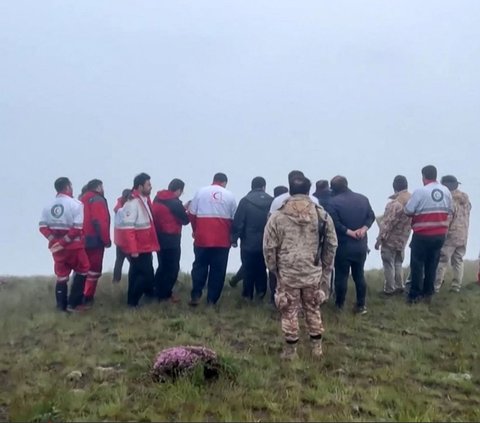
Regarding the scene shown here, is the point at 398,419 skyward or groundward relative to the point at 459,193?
groundward

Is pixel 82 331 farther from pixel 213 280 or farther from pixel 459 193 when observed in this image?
pixel 459 193

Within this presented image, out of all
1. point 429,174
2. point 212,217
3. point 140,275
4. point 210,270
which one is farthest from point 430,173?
point 140,275

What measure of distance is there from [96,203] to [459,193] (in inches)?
261

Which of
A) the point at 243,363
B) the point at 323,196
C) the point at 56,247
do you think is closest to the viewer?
the point at 243,363

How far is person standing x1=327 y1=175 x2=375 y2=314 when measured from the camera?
1222cm

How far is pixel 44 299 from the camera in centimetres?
1479

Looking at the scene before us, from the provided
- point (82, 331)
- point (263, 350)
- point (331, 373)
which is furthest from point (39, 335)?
point (331, 373)

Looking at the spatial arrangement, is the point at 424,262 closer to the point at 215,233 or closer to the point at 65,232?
the point at 215,233

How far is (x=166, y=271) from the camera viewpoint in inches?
531

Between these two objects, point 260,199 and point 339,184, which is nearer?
point 339,184

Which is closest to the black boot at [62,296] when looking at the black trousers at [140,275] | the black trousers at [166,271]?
the black trousers at [140,275]

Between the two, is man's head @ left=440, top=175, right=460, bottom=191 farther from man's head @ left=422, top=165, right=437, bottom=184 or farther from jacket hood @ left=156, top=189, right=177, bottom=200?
jacket hood @ left=156, top=189, right=177, bottom=200

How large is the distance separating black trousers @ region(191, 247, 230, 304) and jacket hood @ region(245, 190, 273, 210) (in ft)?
3.09

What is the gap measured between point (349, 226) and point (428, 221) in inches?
57.5
